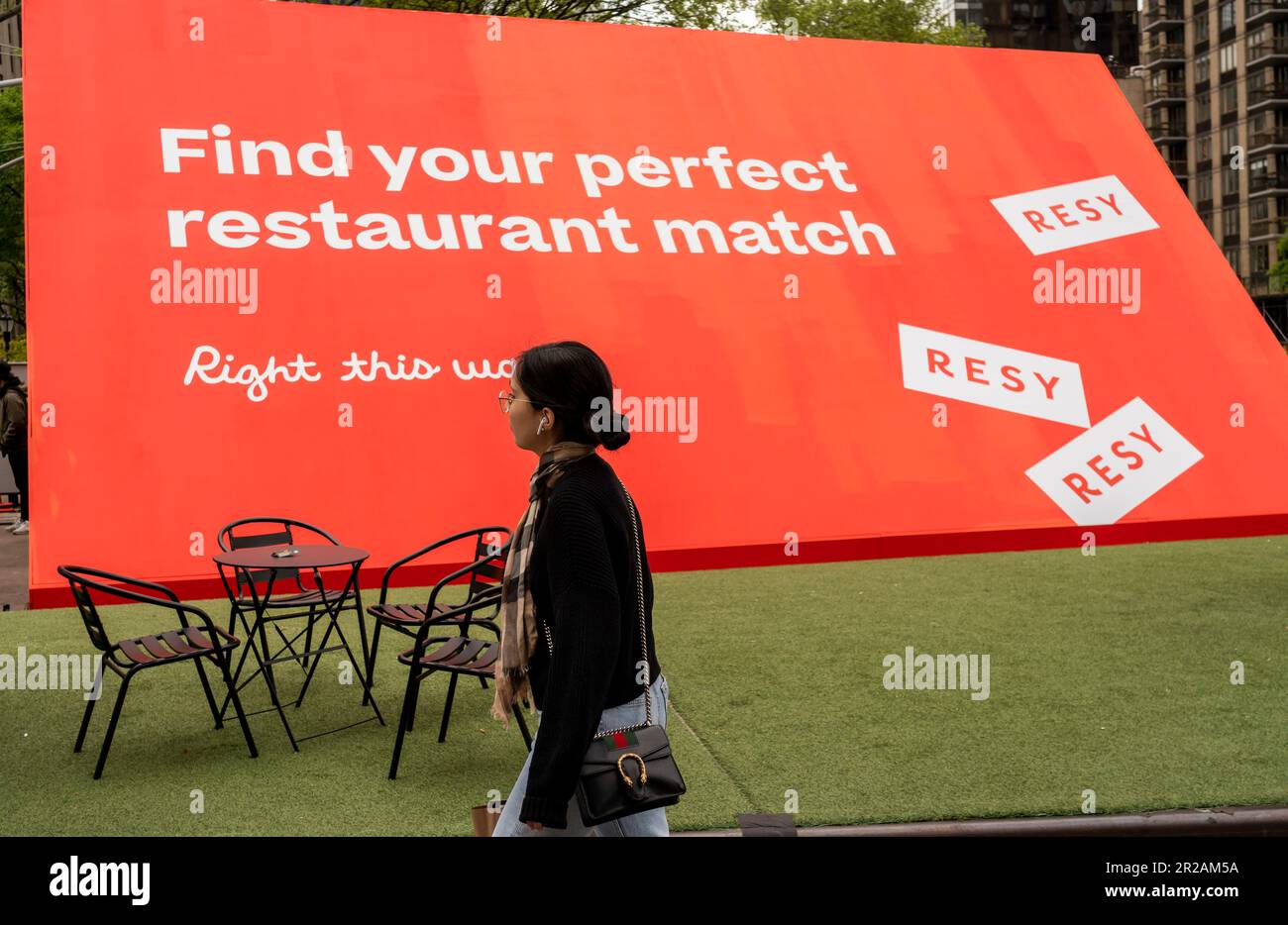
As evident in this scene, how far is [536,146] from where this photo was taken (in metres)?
10.7

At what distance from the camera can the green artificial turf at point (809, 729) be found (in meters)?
4.66

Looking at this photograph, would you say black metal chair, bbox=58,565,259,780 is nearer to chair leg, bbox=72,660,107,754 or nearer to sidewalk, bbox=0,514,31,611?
chair leg, bbox=72,660,107,754

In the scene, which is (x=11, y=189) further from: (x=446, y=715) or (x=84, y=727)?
(x=446, y=715)

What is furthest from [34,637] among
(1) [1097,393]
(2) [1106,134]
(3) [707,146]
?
(2) [1106,134]

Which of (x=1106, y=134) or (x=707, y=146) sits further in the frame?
(x=1106, y=134)

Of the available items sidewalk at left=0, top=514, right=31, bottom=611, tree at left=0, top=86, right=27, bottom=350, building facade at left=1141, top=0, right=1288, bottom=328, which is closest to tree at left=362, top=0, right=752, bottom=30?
sidewalk at left=0, top=514, right=31, bottom=611

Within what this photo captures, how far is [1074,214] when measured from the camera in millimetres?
11711

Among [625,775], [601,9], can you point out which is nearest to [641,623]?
[625,775]

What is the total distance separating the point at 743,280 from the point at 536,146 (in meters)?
2.26

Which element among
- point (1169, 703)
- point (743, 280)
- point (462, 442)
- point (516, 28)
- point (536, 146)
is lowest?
point (1169, 703)

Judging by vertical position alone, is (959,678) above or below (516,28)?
below

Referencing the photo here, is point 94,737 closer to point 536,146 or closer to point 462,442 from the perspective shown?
point 462,442

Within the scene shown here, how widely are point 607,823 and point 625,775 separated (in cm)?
16

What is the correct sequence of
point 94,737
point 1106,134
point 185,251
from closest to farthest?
point 94,737 → point 185,251 → point 1106,134
